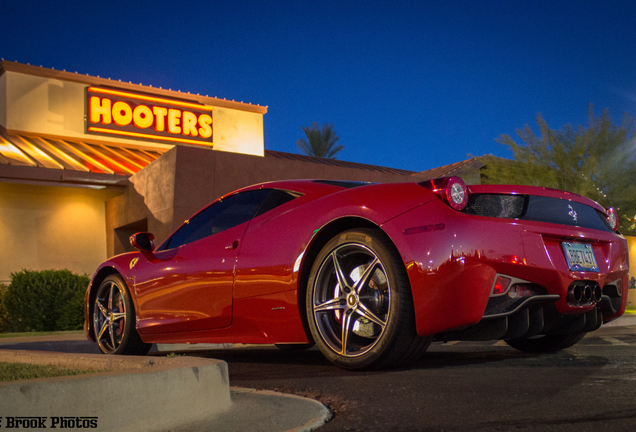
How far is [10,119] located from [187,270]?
14.1m

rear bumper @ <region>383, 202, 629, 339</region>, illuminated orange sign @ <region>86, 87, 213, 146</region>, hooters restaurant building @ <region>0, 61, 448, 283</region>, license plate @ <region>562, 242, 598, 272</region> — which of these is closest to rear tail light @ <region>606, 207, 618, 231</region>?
license plate @ <region>562, 242, 598, 272</region>

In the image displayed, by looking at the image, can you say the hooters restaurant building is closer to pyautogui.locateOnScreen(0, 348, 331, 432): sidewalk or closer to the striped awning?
the striped awning

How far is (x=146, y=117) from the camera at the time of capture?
719 inches

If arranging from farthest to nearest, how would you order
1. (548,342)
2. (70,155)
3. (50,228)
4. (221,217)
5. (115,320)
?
(50,228)
(70,155)
(115,320)
(221,217)
(548,342)

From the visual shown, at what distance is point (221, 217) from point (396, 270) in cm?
213

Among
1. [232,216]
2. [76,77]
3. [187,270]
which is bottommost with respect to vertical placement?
[187,270]

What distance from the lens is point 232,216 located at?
473 cm

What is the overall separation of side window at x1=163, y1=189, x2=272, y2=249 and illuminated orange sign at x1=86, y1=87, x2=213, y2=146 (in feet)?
44.0

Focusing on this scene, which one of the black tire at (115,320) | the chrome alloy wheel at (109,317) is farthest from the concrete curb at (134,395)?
the chrome alloy wheel at (109,317)

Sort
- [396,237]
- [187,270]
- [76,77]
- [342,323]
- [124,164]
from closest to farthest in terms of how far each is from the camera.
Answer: [396,237] < [342,323] < [187,270] < [124,164] < [76,77]

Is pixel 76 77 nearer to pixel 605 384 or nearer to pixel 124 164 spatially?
pixel 124 164

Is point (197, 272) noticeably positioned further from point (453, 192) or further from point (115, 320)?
point (453, 192)

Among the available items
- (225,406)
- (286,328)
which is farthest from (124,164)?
(225,406)

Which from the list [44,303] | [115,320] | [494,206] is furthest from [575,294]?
[44,303]
